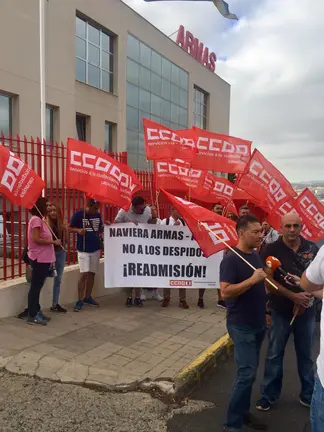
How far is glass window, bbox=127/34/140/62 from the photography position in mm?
20219

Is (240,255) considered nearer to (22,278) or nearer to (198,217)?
(198,217)

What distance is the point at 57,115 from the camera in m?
16.2

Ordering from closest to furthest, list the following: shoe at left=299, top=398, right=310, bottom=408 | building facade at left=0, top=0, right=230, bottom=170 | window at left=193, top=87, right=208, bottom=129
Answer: shoe at left=299, top=398, right=310, bottom=408 → building facade at left=0, top=0, right=230, bottom=170 → window at left=193, top=87, right=208, bottom=129

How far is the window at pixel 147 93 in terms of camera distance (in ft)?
68.7

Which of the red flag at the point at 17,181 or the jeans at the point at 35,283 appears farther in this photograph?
the jeans at the point at 35,283

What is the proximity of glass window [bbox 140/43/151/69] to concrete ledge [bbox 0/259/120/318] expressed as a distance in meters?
16.7

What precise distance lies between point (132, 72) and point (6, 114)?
8240 mm

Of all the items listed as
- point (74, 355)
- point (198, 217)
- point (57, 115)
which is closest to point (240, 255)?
point (198, 217)

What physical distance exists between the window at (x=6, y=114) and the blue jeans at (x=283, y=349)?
12.9 m

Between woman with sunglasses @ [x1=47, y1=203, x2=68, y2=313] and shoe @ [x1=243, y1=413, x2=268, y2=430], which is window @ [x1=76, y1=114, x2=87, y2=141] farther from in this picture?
shoe @ [x1=243, y1=413, x2=268, y2=430]

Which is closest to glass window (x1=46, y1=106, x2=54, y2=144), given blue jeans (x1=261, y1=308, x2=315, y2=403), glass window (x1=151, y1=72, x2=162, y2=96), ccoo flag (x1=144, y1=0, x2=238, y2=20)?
ccoo flag (x1=144, y1=0, x2=238, y2=20)

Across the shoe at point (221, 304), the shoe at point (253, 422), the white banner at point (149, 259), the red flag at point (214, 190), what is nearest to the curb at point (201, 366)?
the shoe at point (253, 422)

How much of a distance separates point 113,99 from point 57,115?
3.85 metres

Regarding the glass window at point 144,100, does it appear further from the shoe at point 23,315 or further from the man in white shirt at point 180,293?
the shoe at point 23,315
